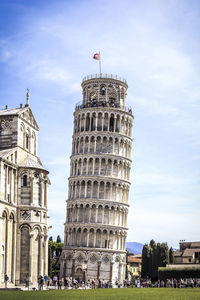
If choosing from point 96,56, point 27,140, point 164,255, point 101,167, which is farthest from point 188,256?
point 27,140

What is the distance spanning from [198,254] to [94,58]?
54799 millimetres

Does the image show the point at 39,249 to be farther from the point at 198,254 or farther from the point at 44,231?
the point at 198,254

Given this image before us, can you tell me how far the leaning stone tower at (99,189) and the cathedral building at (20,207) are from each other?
34766mm

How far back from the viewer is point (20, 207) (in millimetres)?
59188

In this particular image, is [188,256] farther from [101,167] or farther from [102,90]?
[102,90]

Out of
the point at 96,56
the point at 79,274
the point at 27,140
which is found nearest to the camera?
the point at 27,140

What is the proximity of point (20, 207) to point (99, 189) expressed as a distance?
3935 cm

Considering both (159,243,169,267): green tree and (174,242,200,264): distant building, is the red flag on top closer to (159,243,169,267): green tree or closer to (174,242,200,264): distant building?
(159,243,169,267): green tree

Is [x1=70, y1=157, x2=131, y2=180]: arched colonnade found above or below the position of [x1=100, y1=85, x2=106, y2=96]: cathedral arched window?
below

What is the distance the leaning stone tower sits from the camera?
96.1 metres

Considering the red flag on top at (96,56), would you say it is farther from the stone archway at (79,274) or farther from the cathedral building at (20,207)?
the stone archway at (79,274)

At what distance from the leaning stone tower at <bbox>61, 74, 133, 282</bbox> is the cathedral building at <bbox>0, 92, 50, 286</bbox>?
3477 centimetres

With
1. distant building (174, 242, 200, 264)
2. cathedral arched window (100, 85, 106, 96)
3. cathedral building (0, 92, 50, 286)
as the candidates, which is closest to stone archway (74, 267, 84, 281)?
cathedral arched window (100, 85, 106, 96)

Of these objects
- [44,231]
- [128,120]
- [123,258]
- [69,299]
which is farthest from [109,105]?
[69,299]
